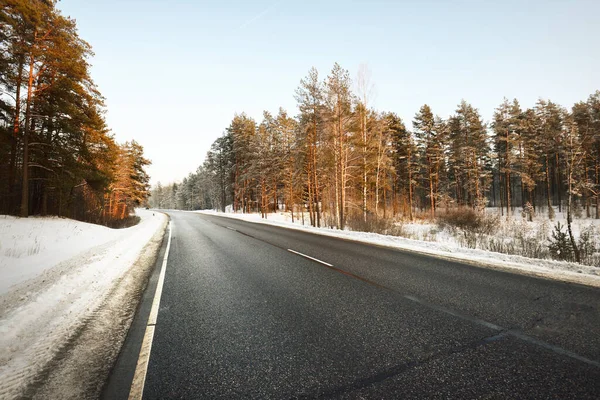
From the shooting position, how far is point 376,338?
2.94m

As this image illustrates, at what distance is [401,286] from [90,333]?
495 cm

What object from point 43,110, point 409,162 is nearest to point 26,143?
point 43,110

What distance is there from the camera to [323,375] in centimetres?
227

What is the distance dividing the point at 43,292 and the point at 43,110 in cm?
1658

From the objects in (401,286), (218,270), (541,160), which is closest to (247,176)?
(218,270)

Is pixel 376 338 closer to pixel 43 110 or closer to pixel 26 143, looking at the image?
pixel 26 143

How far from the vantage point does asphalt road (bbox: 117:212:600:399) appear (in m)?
2.13

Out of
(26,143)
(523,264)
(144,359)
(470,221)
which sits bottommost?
(144,359)

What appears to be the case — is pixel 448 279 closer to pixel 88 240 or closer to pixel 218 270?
pixel 218 270

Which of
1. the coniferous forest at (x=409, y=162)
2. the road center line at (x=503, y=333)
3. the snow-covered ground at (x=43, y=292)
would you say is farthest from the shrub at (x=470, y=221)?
the snow-covered ground at (x=43, y=292)

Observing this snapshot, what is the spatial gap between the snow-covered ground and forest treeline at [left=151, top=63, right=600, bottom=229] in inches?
579

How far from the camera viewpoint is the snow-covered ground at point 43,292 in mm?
2596

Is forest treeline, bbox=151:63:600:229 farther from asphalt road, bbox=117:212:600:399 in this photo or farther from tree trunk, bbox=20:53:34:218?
tree trunk, bbox=20:53:34:218

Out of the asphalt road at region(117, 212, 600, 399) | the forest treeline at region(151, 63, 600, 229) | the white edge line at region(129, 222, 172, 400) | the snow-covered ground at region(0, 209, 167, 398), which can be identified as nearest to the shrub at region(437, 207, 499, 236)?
the forest treeline at region(151, 63, 600, 229)
